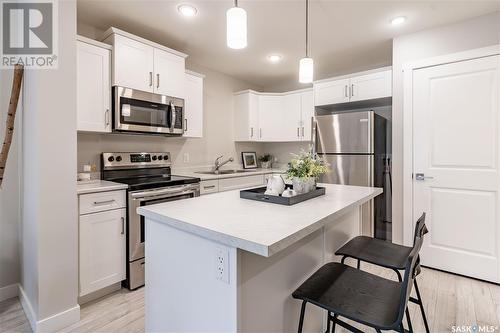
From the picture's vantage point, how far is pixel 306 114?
4117 mm

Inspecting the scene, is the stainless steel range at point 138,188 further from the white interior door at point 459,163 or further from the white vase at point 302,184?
the white interior door at point 459,163

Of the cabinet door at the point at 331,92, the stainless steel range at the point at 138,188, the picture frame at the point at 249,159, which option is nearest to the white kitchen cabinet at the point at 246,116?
Answer: the picture frame at the point at 249,159

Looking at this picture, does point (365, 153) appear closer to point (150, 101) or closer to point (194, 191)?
point (194, 191)

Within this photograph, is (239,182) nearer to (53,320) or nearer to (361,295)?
(53,320)

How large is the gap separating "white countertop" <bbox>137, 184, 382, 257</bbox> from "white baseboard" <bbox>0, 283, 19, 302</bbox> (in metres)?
1.82

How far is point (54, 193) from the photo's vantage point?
5.91 feet

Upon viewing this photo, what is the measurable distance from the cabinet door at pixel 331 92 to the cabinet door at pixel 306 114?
27 cm

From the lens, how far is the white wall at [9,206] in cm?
222

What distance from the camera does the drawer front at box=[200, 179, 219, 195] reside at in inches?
118

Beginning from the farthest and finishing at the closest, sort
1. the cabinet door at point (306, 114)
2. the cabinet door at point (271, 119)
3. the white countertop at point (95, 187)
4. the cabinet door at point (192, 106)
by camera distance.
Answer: the cabinet door at point (271, 119), the cabinet door at point (306, 114), the cabinet door at point (192, 106), the white countertop at point (95, 187)

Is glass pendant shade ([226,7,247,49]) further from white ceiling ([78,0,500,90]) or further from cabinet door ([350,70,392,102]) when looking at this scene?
cabinet door ([350,70,392,102])

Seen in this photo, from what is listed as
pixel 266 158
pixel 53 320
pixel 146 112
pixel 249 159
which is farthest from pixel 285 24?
pixel 53 320
